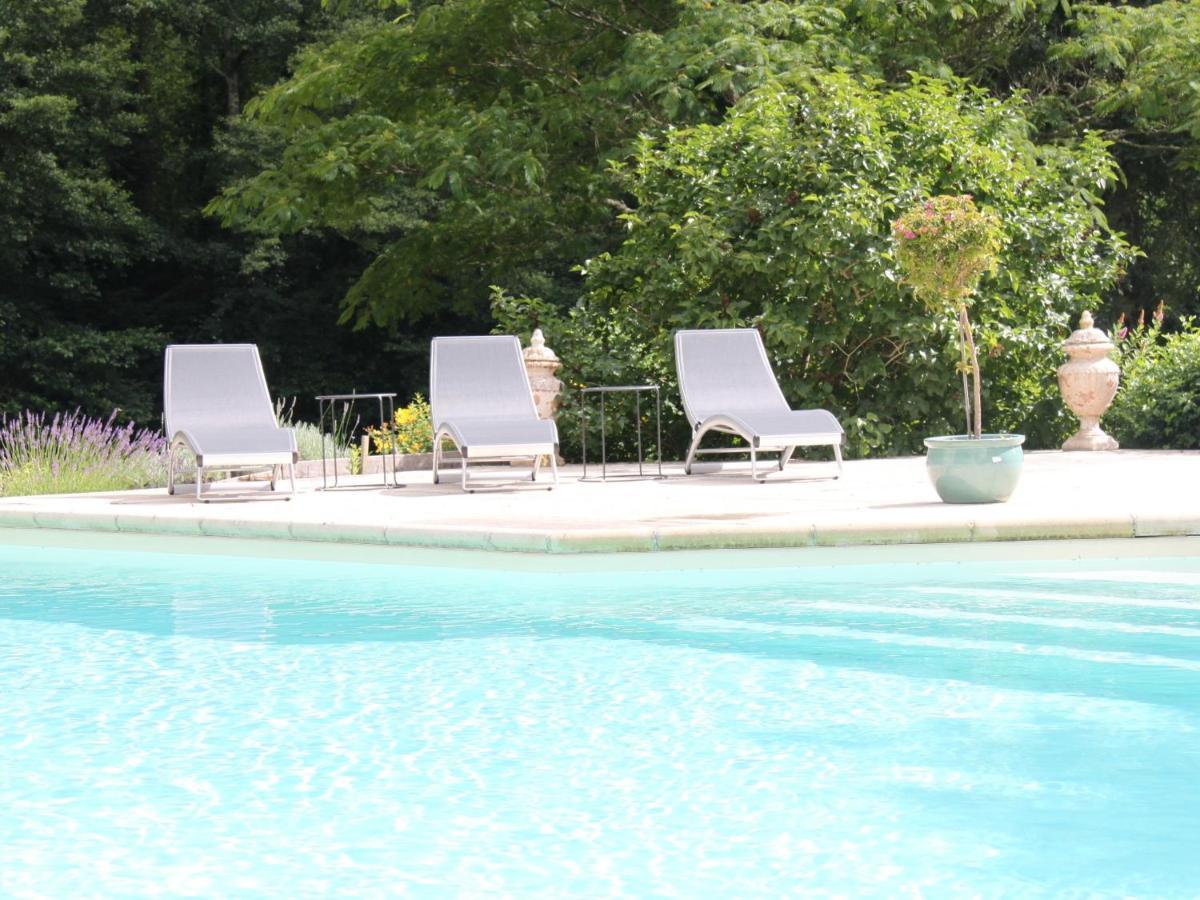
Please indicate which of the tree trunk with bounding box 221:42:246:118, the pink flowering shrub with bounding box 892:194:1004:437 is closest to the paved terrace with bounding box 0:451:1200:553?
the pink flowering shrub with bounding box 892:194:1004:437

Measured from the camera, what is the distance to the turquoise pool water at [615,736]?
3.41m

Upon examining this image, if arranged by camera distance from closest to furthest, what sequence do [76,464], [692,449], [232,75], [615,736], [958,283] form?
[615,736] < [958,283] < [692,449] < [76,464] < [232,75]

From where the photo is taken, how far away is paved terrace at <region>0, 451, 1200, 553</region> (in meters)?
7.58

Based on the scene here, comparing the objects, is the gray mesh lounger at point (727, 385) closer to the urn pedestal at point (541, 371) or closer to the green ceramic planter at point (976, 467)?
the urn pedestal at point (541, 371)

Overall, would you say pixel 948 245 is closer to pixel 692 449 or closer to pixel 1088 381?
pixel 692 449

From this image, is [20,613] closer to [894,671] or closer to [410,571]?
[410,571]

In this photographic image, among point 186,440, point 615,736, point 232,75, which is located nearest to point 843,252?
point 186,440

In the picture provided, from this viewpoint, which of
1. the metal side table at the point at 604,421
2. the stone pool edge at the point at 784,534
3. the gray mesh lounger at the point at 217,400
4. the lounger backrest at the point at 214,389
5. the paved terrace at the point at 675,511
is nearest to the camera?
the stone pool edge at the point at 784,534

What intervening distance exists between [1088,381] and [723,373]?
354cm

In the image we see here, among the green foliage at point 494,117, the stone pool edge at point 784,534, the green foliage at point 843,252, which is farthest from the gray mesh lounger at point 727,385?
the green foliage at point 494,117

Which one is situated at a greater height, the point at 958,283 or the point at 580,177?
the point at 580,177

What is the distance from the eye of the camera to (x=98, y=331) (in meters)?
24.0

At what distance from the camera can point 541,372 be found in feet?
41.4

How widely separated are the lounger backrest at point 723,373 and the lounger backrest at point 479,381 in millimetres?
1202
